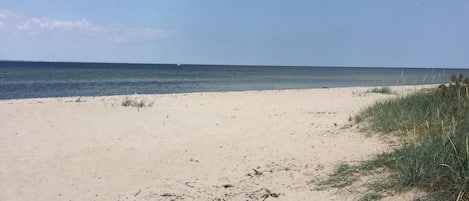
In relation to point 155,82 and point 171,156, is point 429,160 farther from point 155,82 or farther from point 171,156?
point 155,82

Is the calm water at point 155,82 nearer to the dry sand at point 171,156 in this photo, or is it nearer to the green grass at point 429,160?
the green grass at point 429,160

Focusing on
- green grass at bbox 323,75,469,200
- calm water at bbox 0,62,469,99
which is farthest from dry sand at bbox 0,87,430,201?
calm water at bbox 0,62,469,99

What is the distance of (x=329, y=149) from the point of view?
6.35 m

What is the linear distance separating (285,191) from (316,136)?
291 cm

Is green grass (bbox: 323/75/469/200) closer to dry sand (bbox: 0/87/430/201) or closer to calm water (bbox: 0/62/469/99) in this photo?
dry sand (bbox: 0/87/430/201)

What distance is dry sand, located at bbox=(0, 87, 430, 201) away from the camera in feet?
16.9

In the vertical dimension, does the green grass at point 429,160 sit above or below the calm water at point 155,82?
above

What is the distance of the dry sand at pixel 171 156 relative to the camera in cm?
515

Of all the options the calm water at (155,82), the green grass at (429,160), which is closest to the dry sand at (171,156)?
the green grass at (429,160)

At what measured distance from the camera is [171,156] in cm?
689

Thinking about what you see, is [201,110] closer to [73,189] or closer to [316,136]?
[316,136]

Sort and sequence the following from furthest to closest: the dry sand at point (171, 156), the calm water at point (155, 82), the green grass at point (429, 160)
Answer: the calm water at point (155, 82) → the dry sand at point (171, 156) → the green grass at point (429, 160)

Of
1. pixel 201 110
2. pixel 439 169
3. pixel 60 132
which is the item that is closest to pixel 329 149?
pixel 439 169

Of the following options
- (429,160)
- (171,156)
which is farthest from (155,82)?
(429,160)
